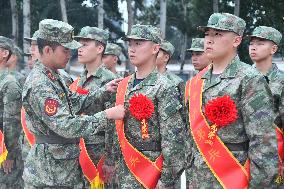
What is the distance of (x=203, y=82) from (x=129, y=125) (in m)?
0.78

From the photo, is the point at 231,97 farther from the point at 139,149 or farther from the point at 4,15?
the point at 4,15

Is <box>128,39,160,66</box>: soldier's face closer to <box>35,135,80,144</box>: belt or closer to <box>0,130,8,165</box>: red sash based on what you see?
<box>35,135,80,144</box>: belt

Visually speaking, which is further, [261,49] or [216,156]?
[261,49]

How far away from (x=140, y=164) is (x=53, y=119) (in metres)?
0.84

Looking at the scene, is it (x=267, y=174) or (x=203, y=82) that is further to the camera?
(x=203, y=82)

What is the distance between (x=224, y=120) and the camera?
3.34m

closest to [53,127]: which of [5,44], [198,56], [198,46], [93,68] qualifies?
[93,68]

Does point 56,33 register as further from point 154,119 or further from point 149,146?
point 149,146

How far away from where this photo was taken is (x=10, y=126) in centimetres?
546

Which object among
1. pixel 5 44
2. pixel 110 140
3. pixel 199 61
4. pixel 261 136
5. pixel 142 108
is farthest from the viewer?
pixel 199 61

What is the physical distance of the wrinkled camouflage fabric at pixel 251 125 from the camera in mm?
3254

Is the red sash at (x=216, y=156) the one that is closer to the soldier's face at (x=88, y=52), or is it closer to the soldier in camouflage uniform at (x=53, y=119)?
the soldier in camouflage uniform at (x=53, y=119)

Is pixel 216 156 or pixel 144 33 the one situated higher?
pixel 144 33

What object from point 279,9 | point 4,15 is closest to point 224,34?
point 279,9
